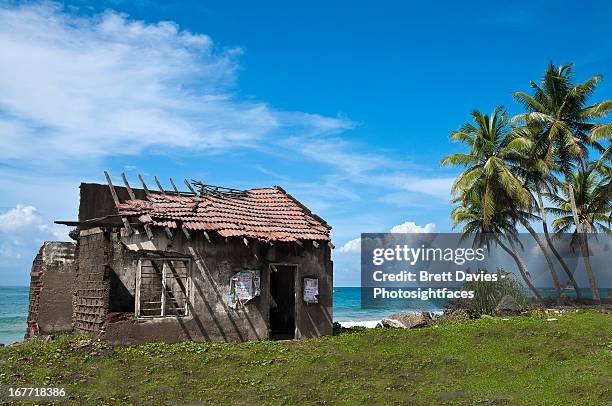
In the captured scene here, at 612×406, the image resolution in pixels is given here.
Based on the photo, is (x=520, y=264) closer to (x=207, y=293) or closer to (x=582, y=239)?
(x=582, y=239)

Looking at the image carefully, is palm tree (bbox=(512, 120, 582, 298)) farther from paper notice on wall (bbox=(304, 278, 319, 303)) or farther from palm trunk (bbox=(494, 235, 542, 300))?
paper notice on wall (bbox=(304, 278, 319, 303))

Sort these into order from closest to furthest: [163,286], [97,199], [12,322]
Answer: [163,286] → [97,199] → [12,322]

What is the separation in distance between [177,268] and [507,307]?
46.4 ft

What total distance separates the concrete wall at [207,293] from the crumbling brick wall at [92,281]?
412 mm

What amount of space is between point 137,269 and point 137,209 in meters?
1.70

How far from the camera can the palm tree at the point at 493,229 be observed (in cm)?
3200

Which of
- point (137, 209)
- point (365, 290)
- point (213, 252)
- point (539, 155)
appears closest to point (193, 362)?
point (213, 252)

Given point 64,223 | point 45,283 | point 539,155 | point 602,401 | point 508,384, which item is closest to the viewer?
point 602,401

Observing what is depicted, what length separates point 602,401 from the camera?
10289mm

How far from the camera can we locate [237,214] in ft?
57.2

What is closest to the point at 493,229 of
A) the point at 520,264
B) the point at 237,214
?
the point at 520,264

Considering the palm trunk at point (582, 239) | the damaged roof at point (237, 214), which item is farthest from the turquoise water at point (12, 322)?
the palm trunk at point (582, 239)

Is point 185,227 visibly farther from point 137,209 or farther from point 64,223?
point 64,223

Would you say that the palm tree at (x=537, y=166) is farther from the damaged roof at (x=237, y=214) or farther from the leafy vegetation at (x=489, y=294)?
the damaged roof at (x=237, y=214)
